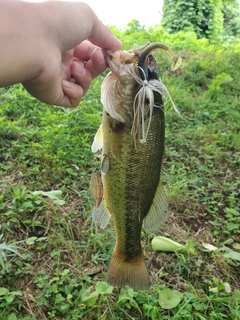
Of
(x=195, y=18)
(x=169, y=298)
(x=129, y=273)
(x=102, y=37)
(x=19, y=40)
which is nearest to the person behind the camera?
(x=19, y=40)

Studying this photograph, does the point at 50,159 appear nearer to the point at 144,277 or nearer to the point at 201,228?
the point at 201,228

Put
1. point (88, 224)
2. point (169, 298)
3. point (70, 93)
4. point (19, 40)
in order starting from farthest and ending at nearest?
point (88, 224), point (169, 298), point (70, 93), point (19, 40)

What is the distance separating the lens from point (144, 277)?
1.96 metres

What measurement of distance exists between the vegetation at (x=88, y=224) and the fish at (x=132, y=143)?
29.6 inches

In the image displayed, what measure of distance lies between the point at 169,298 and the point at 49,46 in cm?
167

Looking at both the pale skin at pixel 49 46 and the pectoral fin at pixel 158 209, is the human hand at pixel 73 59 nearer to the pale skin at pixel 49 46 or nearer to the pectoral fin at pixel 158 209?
the pale skin at pixel 49 46

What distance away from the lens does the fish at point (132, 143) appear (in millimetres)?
1599

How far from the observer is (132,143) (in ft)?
5.36

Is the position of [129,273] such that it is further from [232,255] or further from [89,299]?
[232,255]

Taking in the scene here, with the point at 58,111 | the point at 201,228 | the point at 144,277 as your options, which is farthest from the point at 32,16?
the point at 58,111

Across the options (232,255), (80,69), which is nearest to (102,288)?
(232,255)

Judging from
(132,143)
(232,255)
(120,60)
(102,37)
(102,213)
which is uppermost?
(102,37)

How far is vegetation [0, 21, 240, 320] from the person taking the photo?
236cm

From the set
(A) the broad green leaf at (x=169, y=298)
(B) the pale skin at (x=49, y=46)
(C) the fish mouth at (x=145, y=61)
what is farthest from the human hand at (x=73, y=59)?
(A) the broad green leaf at (x=169, y=298)
